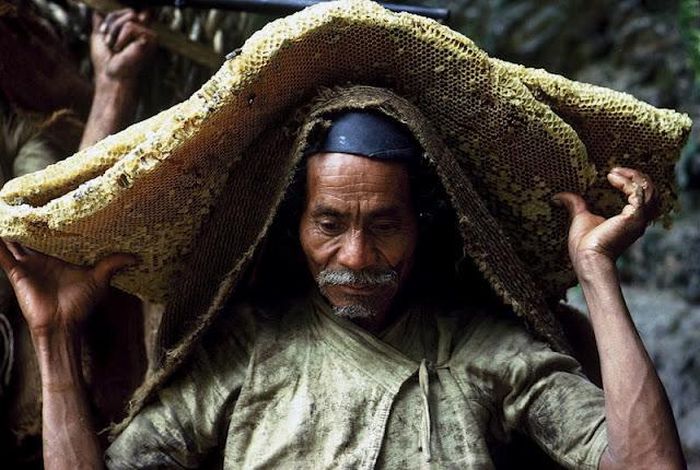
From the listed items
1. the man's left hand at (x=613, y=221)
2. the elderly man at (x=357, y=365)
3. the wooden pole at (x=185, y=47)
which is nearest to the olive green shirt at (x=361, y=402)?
the elderly man at (x=357, y=365)

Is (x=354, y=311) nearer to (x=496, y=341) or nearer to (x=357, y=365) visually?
(x=357, y=365)

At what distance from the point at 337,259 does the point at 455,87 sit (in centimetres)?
38

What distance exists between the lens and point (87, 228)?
210 centimetres

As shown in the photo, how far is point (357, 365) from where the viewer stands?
7.11ft

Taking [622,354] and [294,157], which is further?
[294,157]

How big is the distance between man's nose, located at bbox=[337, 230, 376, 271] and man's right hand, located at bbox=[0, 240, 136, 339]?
453 mm

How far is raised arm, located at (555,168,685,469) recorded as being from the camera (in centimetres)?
191

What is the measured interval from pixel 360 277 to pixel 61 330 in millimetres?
577

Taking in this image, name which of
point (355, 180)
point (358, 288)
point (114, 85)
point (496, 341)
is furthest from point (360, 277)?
point (114, 85)

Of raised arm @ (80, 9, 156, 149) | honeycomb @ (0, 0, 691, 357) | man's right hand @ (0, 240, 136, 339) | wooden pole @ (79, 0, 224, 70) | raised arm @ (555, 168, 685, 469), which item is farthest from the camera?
wooden pole @ (79, 0, 224, 70)

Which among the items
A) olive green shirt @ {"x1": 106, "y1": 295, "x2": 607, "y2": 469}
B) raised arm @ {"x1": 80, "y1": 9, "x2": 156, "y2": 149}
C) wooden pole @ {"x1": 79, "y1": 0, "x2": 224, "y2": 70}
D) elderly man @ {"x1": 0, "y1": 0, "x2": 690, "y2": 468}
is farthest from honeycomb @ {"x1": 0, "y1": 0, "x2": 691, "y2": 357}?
wooden pole @ {"x1": 79, "y1": 0, "x2": 224, "y2": 70}

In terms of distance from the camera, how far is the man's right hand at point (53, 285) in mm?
2148

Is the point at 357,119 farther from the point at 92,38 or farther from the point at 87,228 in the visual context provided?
the point at 92,38

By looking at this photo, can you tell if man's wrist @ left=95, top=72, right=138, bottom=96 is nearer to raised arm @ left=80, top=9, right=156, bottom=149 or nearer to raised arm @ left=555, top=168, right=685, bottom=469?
raised arm @ left=80, top=9, right=156, bottom=149
